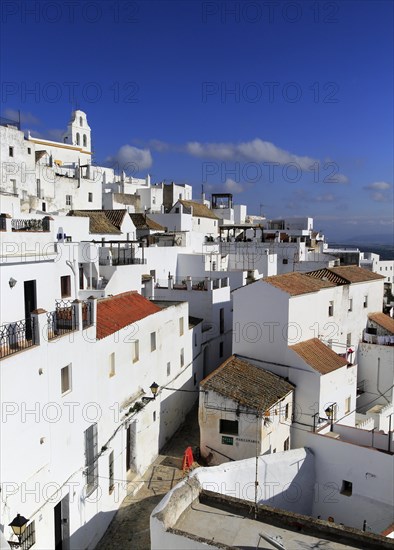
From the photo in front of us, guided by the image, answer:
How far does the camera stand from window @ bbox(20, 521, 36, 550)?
1032cm

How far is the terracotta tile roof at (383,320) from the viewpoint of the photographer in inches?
1044

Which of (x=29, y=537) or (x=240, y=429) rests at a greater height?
(x=29, y=537)

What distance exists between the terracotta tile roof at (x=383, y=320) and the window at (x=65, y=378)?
19988mm

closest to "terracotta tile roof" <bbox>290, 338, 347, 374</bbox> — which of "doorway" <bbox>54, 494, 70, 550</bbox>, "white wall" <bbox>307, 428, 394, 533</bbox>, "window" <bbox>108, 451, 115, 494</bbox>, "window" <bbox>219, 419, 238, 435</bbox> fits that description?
"white wall" <bbox>307, 428, 394, 533</bbox>

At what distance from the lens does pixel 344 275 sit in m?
26.6

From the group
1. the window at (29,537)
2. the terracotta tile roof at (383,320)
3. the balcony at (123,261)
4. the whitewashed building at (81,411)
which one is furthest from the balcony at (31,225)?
the terracotta tile roof at (383,320)

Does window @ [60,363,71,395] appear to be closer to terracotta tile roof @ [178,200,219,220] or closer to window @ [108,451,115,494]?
window @ [108,451,115,494]

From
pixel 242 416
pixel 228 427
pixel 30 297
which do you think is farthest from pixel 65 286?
pixel 242 416

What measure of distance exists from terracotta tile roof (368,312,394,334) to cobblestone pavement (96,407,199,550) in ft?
41.5

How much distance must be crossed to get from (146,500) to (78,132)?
2007 inches

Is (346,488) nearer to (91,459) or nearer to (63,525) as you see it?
(91,459)

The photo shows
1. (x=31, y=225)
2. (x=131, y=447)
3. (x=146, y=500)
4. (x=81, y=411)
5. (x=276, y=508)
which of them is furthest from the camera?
(x=131, y=447)

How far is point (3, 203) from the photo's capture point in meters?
23.3

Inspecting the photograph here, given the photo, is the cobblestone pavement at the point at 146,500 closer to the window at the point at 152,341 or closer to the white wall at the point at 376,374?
the window at the point at 152,341
